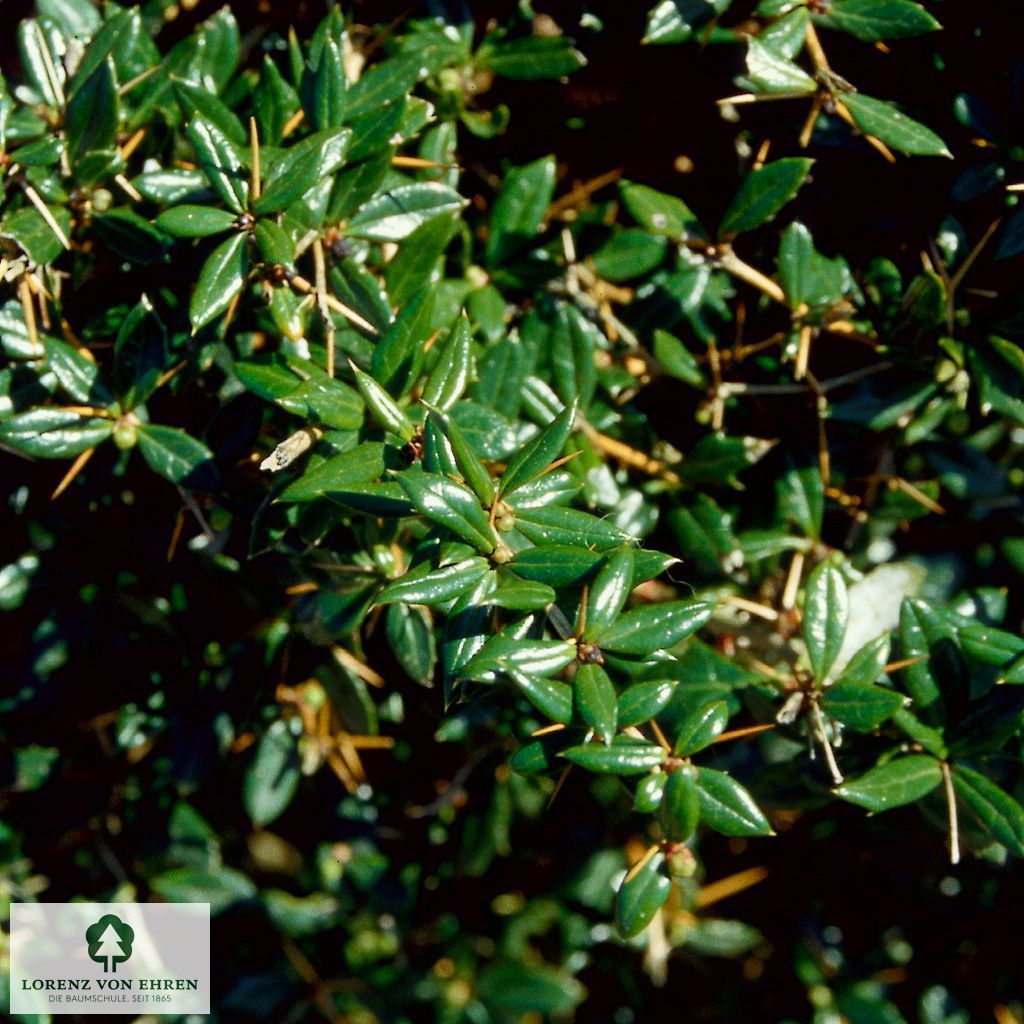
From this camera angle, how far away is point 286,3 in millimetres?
1736

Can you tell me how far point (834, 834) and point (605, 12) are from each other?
1660 millimetres

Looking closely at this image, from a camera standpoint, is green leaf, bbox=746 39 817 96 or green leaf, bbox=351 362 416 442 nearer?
green leaf, bbox=351 362 416 442

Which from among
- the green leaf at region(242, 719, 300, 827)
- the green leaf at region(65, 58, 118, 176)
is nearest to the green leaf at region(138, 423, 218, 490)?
the green leaf at region(65, 58, 118, 176)

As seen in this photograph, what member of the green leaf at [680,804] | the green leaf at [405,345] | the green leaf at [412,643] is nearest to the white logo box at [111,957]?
the green leaf at [412,643]

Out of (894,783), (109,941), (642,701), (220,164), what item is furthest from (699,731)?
(109,941)

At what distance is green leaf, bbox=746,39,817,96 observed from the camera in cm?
140

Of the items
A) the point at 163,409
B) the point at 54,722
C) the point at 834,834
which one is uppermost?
the point at 163,409

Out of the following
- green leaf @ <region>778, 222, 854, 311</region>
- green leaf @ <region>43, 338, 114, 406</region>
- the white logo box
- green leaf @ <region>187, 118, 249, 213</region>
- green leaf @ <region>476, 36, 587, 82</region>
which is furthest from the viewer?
the white logo box

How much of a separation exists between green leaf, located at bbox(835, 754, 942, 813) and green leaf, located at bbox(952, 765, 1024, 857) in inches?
1.4

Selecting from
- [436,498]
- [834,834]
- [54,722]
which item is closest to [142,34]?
[436,498]

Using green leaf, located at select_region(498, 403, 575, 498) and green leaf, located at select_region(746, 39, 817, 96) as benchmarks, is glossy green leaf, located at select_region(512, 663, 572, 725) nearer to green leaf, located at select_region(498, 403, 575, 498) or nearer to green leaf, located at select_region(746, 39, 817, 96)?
green leaf, located at select_region(498, 403, 575, 498)

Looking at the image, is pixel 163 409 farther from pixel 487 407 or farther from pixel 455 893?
pixel 455 893

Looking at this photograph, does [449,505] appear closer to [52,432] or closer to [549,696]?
[549,696]

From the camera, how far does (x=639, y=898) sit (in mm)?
1264
